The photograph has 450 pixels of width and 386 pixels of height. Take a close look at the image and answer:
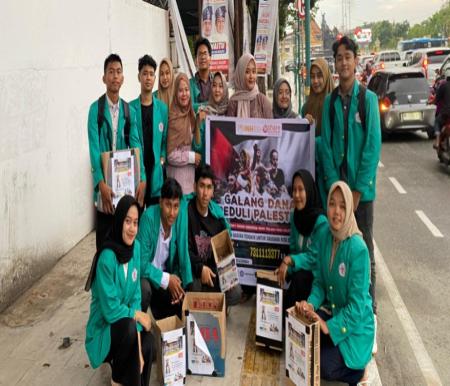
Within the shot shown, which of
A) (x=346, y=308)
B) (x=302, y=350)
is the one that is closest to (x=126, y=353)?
(x=302, y=350)

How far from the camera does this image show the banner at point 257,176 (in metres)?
4.32

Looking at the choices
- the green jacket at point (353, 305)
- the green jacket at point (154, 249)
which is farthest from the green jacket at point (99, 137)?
the green jacket at point (353, 305)

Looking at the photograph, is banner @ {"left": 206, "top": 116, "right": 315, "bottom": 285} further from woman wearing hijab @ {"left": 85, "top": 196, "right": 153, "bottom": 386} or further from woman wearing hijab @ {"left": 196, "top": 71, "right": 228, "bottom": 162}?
woman wearing hijab @ {"left": 85, "top": 196, "right": 153, "bottom": 386}

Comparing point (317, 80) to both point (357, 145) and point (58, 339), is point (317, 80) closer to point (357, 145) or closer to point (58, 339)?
point (357, 145)

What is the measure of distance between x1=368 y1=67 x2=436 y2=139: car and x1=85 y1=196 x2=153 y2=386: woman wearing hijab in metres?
10.6

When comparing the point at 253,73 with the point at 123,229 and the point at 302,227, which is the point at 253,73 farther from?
the point at 123,229

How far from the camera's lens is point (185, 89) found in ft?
14.4

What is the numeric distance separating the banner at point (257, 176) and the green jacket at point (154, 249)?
860 mm

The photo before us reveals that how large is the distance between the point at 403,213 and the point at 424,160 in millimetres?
3862

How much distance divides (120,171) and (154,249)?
71 centimetres

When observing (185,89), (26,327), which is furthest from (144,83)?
(26,327)

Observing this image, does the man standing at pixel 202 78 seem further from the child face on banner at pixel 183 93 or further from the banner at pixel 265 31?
the banner at pixel 265 31

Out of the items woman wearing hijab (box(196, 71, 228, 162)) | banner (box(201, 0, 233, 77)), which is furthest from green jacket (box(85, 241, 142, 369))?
banner (box(201, 0, 233, 77))

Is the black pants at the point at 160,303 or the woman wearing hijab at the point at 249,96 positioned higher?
the woman wearing hijab at the point at 249,96
